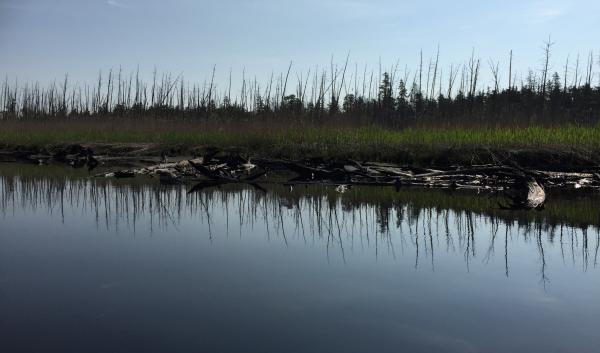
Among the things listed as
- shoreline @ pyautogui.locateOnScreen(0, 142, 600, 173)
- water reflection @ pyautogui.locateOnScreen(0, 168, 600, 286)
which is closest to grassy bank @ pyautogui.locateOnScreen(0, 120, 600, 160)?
shoreline @ pyautogui.locateOnScreen(0, 142, 600, 173)

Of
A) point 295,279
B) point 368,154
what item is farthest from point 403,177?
point 295,279

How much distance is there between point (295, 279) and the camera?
2928 millimetres

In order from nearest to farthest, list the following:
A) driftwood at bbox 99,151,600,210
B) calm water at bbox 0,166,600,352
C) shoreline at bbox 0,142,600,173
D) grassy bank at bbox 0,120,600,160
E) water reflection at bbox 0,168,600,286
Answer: calm water at bbox 0,166,600,352, water reflection at bbox 0,168,600,286, driftwood at bbox 99,151,600,210, shoreline at bbox 0,142,600,173, grassy bank at bbox 0,120,600,160

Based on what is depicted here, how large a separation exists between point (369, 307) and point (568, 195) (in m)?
5.42

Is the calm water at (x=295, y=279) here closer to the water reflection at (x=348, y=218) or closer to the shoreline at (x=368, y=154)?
the water reflection at (x=348, y=218)

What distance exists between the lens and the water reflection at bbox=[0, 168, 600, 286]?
381 centimetres

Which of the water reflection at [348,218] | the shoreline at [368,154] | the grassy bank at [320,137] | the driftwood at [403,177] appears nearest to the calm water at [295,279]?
the water reflection at [348,218]

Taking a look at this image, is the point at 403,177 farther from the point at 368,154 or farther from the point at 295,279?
the point at 295,279

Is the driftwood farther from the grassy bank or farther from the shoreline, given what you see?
the grassy bank

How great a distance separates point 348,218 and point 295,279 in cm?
227

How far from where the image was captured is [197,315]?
2.30 m

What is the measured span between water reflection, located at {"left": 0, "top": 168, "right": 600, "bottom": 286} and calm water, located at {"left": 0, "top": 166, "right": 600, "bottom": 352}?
0.09ft

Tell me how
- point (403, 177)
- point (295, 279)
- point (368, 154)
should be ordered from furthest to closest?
1. point (368, 154)
2. point (403, 177)
3. point (295, 279)

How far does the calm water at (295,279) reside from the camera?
209cm
